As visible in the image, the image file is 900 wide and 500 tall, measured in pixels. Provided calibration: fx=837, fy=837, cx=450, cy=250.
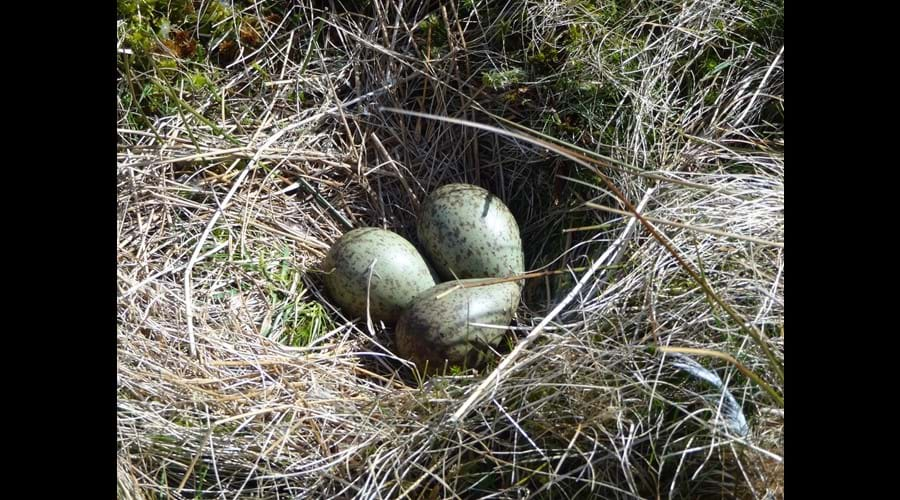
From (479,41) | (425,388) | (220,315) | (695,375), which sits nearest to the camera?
(695,375)

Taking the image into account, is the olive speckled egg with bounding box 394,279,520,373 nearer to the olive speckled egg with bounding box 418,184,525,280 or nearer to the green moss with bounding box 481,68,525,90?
the olive speckled egg with bounding box 418,184,525,280

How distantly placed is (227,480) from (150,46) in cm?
155

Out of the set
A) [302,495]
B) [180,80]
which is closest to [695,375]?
[302,495]

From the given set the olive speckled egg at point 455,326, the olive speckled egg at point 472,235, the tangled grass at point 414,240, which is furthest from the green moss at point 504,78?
the olive speckled egg at point 455,326

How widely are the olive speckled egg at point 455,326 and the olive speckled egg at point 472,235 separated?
0.38 feet

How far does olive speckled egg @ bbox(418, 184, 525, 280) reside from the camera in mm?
2604

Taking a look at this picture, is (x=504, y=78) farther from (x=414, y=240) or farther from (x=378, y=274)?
(x=378, y=274)

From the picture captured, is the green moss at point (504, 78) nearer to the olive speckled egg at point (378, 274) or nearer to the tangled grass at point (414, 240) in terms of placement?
the tangled grass at point (414, 240)

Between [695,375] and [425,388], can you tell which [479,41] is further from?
[695,375]

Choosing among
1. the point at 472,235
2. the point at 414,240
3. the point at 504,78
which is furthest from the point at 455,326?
the point at 504,78

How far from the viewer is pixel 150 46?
284cm

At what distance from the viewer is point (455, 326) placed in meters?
2.43

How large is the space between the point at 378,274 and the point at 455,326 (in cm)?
33

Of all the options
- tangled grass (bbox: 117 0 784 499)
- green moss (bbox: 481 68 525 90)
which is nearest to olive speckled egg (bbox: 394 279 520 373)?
tangled grass (bbox: 117 0 784 499)
